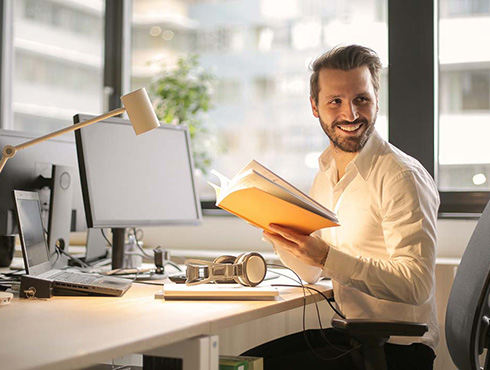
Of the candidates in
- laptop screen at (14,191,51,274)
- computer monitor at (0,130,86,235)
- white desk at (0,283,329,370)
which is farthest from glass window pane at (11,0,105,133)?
white desk at (0,283,329,370)

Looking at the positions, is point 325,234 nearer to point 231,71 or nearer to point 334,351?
point 334,351

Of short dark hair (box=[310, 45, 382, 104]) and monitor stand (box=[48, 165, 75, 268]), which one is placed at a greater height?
short dark hair (box=[310, 45, 382, 104])

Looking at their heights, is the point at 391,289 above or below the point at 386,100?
below

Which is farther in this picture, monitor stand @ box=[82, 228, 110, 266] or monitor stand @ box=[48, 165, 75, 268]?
monitor stand @ box=[82, 228, 110, 266]

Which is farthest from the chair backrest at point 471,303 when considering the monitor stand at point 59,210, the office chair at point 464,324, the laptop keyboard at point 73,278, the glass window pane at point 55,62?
the glass window pane at point 55,62

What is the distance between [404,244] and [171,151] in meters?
1.01

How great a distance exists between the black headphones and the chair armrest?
0.39 m

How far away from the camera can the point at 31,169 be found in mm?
2254

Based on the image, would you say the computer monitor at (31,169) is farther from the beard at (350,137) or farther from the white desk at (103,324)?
the beard at (350,137)

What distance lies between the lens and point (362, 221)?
1.87m

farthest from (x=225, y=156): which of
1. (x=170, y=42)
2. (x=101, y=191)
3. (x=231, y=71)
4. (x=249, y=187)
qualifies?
(x=249, y=187)

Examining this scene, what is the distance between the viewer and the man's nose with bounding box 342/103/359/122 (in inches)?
77.4

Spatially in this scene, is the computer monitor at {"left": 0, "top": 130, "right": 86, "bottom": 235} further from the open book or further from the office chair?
the office chair

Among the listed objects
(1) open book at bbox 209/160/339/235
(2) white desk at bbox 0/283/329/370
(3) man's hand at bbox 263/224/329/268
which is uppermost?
(1) open book at bbox 209/160/339/235
